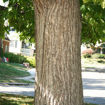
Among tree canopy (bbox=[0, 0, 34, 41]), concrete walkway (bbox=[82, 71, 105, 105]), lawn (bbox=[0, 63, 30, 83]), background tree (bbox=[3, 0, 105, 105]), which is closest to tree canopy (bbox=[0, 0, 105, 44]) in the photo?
tree canopy (bbox=[0, 0, 34, 41])

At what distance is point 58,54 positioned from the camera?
4691 millimetres

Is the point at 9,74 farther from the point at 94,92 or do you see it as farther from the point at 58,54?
the point at 58,54

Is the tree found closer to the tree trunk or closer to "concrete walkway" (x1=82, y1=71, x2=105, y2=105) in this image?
the tree trunk

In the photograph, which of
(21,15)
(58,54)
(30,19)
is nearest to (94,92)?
(30,19)

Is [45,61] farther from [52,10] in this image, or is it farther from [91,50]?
Result: [91,50]

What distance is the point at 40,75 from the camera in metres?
4.81

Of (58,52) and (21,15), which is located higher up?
(21,15)

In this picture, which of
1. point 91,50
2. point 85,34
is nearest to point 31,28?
point 85,34

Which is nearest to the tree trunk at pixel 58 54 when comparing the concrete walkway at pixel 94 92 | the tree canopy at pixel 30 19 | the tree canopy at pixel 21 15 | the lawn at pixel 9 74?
the tree canopy at pixel 30 19

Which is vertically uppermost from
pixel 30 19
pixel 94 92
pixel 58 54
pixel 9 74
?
pixel 30 19

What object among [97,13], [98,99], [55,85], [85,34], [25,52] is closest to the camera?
[55,85]

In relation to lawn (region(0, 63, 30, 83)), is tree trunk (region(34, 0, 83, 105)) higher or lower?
higher

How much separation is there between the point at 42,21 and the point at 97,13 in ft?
6.14

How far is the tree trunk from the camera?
469cm
